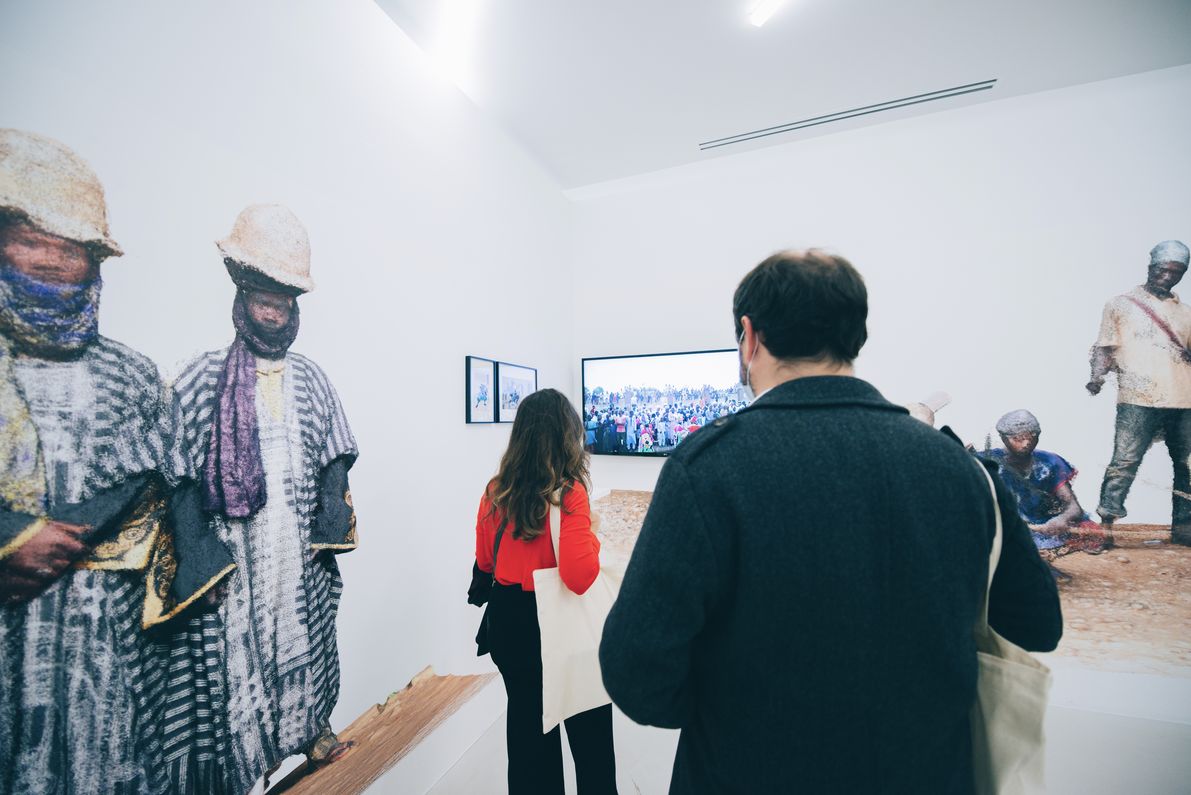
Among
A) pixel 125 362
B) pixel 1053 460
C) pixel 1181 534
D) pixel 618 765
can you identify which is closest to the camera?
pixel 125 362

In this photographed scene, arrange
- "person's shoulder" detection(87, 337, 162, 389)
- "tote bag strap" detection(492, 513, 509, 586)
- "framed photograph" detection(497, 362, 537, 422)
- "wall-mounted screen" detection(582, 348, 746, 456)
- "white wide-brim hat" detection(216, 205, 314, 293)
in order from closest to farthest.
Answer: "person's shoulder" detection(87, 337, 162, 389) → "white wide-brim hat" detection(216, 205, 314, 293) → "tote bag strap" detection(492, 513, 509, 586) → "framed photograph" detection(497, 362, 537, 422) → "wall-mounted screen" detection(582, 348, 746, 456)

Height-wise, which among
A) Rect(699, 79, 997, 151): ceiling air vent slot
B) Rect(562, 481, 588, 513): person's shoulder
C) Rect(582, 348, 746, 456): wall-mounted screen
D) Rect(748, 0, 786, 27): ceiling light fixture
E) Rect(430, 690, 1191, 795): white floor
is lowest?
Rect(430, 690, 1191, 795): white floor

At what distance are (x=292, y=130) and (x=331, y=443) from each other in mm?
1039

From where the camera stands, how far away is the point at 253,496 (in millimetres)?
1374

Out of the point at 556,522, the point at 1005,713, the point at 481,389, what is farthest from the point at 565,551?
the point at 481,389

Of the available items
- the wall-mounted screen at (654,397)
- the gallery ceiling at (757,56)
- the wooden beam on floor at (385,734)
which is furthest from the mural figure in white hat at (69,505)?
the wall-mounted screen at (654,397)

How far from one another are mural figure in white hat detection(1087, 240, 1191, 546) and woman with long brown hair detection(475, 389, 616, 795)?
299 centimetres

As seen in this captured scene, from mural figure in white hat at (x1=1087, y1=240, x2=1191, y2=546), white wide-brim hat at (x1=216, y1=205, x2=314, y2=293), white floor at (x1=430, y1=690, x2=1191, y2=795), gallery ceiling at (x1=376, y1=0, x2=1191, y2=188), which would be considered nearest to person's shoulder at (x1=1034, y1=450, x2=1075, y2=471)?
mural figure in white hat at (x1=1087, y1=240, x2=1191, y2=546)

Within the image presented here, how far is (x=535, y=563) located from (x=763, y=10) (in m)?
2.34

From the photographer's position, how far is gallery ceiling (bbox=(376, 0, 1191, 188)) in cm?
201

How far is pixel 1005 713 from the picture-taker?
0.77 metres

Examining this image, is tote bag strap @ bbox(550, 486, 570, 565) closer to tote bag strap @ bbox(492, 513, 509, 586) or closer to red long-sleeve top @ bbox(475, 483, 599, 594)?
red long-sleeve top @ bbox(475, 483, 599, 594)

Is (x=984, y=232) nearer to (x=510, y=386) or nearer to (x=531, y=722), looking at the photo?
(x=510, y=386)

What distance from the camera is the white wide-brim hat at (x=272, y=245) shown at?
1377mm
